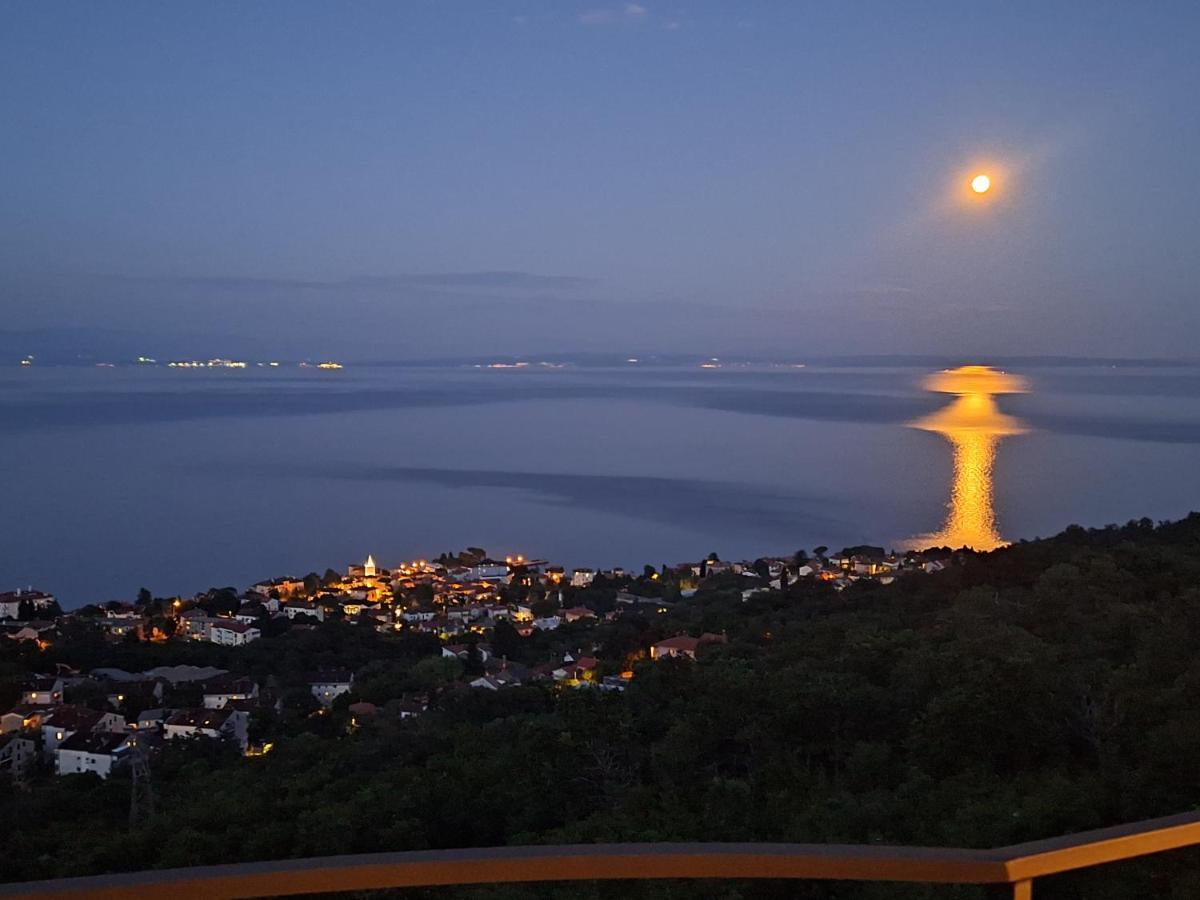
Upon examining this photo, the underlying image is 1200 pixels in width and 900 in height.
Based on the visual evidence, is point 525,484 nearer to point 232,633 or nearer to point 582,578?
point 582,578

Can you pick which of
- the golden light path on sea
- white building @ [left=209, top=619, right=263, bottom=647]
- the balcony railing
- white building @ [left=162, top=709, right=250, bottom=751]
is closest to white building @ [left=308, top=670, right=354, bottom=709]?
white building @ [left=162, top=709, right=250, bottom=751]

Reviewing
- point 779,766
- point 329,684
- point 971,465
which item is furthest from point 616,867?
point 971,465

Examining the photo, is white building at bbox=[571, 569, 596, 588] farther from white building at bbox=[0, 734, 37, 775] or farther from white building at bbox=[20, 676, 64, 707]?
white building at bbox=[0, 734, 37, 775]

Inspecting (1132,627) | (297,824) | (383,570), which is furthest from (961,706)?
(383,570)

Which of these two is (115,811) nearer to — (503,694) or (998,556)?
A: (503,694)

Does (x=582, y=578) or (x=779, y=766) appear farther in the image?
(x=582, y=578)

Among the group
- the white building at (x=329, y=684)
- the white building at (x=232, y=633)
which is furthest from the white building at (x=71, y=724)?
the white building at (x=232, y=633)
